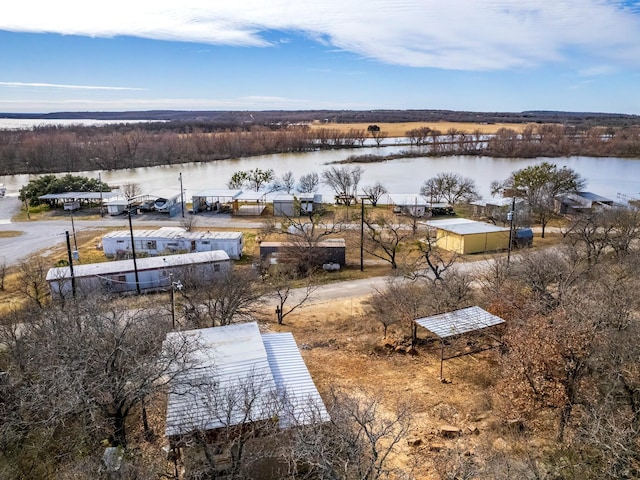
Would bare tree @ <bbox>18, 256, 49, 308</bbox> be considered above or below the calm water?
below

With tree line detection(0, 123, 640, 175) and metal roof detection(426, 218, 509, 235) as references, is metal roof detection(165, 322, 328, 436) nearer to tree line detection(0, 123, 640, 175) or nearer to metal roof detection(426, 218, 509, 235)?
metal roof detection(426, 218, 509, 235)

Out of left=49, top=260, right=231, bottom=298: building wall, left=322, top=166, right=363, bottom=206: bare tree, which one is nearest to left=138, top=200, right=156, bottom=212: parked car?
left=322, top=166, right=363, bottom=206: bare tree

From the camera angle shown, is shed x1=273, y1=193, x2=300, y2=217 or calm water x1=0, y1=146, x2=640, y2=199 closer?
shed x1=273, y1=193, x2=300, y2=217

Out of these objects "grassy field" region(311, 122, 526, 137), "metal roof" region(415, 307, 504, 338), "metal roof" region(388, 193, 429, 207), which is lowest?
"metal roof" region(415, 307, 504, 338)

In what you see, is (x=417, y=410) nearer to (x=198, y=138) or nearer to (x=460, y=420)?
(x=460, y=420)

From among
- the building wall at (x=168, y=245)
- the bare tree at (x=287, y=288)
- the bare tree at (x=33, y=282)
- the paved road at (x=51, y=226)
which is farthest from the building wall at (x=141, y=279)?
the paved road at (x=51, y=226)

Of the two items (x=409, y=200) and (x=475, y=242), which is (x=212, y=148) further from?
(x=475, y=242)

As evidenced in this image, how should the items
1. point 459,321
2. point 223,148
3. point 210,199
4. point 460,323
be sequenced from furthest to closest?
point 223,148 < point 210,199 < point 459,321 < point 460,323

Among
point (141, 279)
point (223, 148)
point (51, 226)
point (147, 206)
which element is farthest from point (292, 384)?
point (223, 148)
